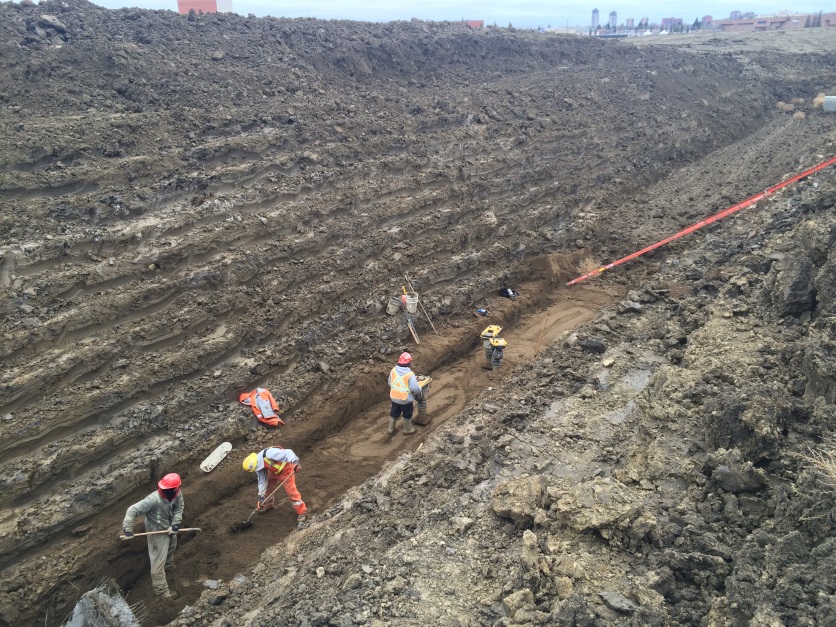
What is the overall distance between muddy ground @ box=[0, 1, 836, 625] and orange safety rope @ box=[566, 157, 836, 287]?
0.26 metres

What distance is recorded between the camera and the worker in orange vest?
8.24 m

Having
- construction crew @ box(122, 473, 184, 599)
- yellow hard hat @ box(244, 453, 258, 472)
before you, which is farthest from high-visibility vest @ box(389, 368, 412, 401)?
construction crew @ box(122, 473, 184, 599)

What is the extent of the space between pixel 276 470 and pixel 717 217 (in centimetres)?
1205

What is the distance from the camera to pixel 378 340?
1002cm

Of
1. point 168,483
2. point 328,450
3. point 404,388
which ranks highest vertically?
point 168,483

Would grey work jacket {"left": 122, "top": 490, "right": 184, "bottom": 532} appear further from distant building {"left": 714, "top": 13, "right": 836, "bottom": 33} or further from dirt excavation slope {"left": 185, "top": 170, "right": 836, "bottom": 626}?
distant building {"left": 714, "top": 13, "right": 836, "bottom": 33}

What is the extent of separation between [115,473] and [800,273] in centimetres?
919

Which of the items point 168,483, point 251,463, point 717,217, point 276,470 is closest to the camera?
point 168,483

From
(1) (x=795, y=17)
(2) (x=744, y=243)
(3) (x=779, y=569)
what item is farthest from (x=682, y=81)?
(1) (x=795, y=17)

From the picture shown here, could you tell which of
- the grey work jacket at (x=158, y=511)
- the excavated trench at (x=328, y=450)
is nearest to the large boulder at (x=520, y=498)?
the excavated trench at (x=328, y=450)

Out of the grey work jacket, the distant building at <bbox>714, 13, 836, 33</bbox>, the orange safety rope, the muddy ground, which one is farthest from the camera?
the distant building at <bbox>714, 13, 836, 33</bbox>

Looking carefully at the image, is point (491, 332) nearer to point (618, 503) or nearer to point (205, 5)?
point (618, 503)

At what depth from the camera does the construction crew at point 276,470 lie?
6.89 m

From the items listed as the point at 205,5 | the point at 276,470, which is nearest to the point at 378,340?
the point at 276,470
